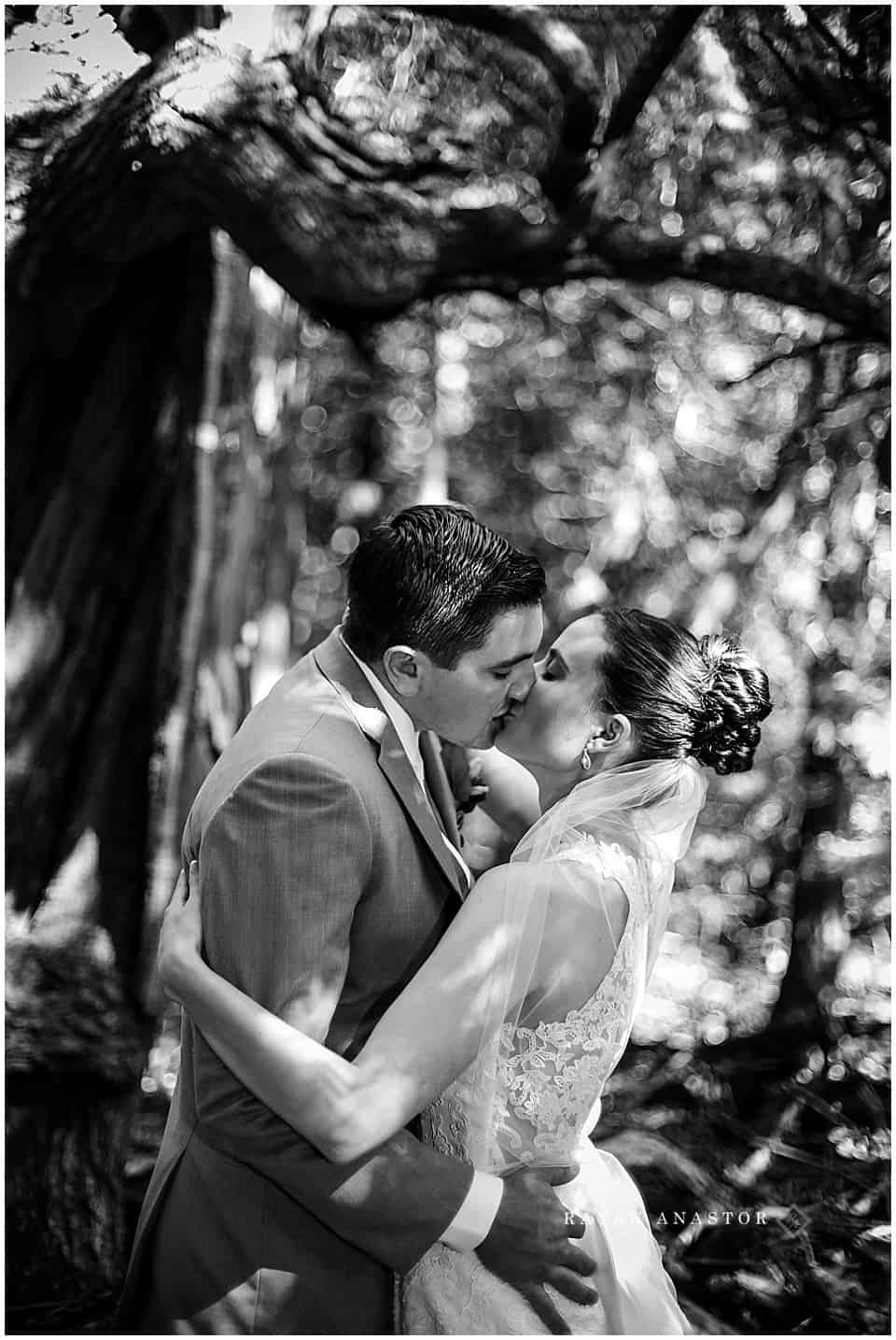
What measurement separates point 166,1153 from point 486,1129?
594 millimetres

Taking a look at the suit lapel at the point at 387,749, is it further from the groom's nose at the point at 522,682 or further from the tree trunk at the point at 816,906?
the tree trunk at the point at 816,906

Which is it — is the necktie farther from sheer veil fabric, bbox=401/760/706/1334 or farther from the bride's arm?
the bride's arm

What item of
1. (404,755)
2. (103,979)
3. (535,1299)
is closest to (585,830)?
(404,755)

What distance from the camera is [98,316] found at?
3.79m

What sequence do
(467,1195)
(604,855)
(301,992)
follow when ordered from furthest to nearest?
(604,855)
(467,1195)
(301,992)

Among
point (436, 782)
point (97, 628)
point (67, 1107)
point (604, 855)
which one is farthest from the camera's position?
point (97, 628)

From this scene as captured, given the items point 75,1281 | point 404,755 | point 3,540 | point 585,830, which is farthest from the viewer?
point 3,540

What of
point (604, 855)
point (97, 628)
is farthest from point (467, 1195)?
point (97, 628)

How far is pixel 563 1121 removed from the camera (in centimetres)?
219

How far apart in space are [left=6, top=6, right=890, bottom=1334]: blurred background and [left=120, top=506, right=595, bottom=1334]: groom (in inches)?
65.4

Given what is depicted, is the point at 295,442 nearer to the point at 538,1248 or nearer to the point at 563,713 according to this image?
the point at 563,713

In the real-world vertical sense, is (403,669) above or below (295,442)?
below

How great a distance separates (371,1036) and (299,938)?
0.67ft

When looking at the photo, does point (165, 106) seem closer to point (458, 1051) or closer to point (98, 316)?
point (98, 316)
